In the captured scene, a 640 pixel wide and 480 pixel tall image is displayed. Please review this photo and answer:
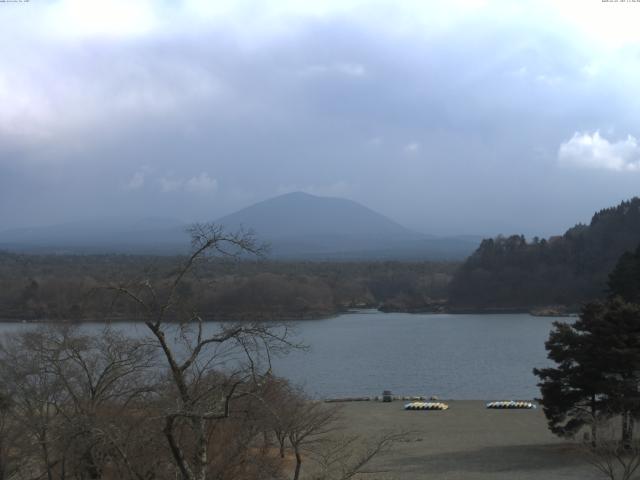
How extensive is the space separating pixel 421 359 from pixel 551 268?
3568cm

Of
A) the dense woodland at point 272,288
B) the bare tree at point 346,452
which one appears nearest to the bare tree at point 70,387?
the bare tree at point 346,452

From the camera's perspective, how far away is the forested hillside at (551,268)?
6538 cm

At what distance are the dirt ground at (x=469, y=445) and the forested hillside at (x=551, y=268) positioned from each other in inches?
1721

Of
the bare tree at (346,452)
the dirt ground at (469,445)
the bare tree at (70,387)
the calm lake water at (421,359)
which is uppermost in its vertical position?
the bare tree at (70,387)

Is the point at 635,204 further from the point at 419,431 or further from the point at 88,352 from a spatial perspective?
the point at 88,352

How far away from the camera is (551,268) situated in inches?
2687

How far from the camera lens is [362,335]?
154 feet

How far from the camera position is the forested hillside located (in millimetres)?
65375

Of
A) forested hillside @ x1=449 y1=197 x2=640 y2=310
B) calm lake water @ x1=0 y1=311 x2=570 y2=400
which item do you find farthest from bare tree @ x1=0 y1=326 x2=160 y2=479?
forested hillside @ x1=449 y1=197 x2=640 y2=310

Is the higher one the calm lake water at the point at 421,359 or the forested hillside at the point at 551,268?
the forested hillside at the point at 551,268

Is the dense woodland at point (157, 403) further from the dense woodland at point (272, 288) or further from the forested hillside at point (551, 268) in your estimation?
the forested hillside at point (551, 268)

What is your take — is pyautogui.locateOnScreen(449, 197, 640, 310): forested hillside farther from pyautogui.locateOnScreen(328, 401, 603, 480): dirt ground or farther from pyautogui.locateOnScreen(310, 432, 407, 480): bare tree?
pyautogui.locateOnScreen(310, 432, 407, 480): bare tree

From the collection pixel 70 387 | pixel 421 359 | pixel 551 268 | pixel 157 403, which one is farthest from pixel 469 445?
pixel 551 268

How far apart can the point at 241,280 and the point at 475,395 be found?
30469 millimetres
